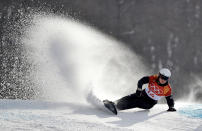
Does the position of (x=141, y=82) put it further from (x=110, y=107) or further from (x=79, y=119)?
(x=79, y=119)

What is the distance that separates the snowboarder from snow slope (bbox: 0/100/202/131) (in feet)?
0.48

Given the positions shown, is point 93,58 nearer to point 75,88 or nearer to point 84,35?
point 84,35

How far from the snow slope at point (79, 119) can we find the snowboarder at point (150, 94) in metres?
0.15

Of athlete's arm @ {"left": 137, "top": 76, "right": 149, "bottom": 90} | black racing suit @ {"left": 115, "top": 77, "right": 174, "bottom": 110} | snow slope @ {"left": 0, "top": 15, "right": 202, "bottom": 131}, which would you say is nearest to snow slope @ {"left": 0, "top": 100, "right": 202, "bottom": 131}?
snow slope @ {"left": 0, "top": 15, "right": 202, "bottom": 131}

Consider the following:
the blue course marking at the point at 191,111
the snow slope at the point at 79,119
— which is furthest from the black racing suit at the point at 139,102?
the blue course marking at the point at 191,111

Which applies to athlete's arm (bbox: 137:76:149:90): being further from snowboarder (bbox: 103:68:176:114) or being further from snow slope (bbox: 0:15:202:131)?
snow slope (bbox: 0:15:202:131)

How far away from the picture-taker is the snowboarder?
618 cm

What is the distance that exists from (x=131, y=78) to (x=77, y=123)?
23687 mm

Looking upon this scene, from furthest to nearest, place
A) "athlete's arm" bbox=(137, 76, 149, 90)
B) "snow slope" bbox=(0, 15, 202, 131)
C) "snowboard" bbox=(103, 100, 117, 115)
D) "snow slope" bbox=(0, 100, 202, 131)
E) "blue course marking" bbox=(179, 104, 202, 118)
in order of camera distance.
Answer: "athlete's arm" bbox=(137, 76, 149, 90), "blue course marking" bbox=(179, 104, 202, 118), "snowboard" bbox=(103, 100, 117, 115), "snow slope" bbox=(0, 15, 202, 131), "snow slope" bbox=(0, 100, 202, 131)

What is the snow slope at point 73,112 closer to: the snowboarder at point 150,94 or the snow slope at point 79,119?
the snow slope at point 79,119

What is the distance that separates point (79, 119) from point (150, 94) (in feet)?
7.06

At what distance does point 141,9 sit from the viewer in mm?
40594

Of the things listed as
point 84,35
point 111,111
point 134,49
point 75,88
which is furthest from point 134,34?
point 111,111

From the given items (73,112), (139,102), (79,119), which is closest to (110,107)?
(73,112)
